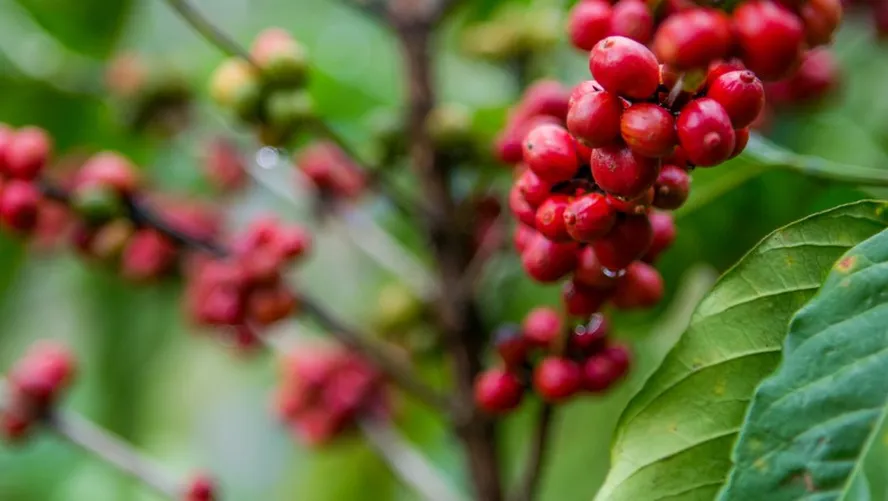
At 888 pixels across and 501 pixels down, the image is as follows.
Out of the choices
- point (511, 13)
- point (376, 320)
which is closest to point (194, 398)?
point (376, 320)

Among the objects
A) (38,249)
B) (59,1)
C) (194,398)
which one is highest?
(59,1)

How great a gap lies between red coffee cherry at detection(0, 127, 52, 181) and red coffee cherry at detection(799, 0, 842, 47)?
70 centimetres

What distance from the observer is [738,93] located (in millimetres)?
554

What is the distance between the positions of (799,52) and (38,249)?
3.99ft

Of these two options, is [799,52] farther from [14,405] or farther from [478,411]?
[14,405]

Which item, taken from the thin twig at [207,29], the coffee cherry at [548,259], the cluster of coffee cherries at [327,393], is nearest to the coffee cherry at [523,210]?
the coffee cherry at [548,259]

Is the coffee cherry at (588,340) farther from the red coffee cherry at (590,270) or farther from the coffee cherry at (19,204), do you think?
the coffee cherry at (19,204)

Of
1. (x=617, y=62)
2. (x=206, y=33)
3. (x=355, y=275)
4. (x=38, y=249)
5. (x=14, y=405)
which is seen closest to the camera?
(x=617, y=62)

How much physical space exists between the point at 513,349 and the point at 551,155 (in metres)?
0.26

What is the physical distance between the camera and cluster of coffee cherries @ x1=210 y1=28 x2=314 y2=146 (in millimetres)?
982

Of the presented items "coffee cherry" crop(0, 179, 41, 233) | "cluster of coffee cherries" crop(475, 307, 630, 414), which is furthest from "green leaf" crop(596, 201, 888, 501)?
"coffee cherry" crop(0, 179, 41, 233)

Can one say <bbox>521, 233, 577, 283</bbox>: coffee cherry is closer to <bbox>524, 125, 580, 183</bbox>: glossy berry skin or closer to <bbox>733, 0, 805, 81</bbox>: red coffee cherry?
<bbox>524, 125, 580, 183</bbox>: glossy berry skin

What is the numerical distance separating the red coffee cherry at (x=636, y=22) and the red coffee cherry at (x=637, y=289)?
0.18 m

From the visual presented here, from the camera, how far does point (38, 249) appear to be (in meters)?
1.47
